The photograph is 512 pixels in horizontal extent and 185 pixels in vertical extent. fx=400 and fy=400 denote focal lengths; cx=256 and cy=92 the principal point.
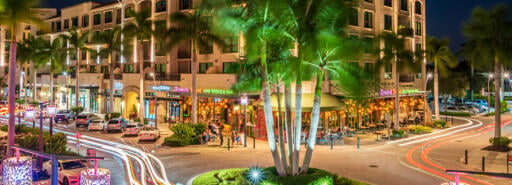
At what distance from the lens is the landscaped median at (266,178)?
15.7 metres

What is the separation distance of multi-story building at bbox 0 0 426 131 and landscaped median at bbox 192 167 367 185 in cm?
1807

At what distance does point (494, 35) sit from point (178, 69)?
3643 cm

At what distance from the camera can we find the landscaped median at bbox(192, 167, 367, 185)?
15.7 m

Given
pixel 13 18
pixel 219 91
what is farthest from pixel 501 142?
pixel 13 18

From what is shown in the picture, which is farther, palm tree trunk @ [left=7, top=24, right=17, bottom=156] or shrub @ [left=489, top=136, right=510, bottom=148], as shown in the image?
shrub @ [left=489, top=136, right=510, bottom=148]

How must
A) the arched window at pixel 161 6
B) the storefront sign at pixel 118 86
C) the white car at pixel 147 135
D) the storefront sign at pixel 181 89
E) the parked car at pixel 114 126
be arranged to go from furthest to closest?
1. the storefront sign at pixel 118 86
2. the arched window at pixel 161 6
3. the storefront sign at pixel 181 89
4. the parked car at pixel 114 126
5. the white car at pixel 147 135

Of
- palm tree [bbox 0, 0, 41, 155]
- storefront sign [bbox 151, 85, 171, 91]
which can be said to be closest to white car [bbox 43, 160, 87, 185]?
palm tree [bbox 0, 0, 41, 155]

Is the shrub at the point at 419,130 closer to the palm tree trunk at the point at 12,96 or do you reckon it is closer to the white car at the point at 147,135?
the white car at the point at 147,135

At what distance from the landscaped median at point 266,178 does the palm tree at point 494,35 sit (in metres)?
19.2

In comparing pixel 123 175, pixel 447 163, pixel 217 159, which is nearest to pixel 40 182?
pixel 123 175

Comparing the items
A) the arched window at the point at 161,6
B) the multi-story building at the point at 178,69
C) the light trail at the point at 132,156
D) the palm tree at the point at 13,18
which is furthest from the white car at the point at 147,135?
the arched window at the point at 161,6

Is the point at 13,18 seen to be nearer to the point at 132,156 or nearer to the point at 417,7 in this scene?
the point at 132,156

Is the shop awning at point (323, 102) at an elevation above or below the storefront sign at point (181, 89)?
below

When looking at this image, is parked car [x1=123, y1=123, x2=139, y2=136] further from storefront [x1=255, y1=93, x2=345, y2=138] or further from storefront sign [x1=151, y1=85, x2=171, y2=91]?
storefront [x1=255, y1=93, x2=345, y2=138]
